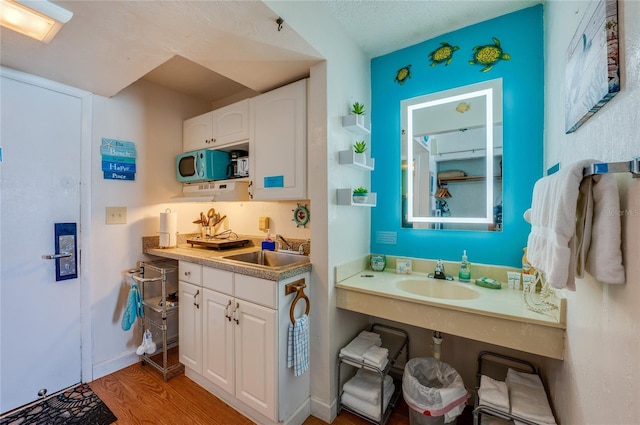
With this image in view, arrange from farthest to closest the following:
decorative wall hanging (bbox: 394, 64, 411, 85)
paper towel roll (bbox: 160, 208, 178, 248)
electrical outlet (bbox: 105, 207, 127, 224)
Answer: paper towel roll (bbox: 160, 208, 178, 248), electrical outlet (bbox: 105, 207, 127, 224), decorative wall hanging (bbox: 394, 64, 411, 85)

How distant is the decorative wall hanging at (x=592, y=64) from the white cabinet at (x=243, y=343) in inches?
56.5

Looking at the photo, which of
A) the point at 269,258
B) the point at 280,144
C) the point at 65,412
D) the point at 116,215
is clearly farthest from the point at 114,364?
the point at 280,144

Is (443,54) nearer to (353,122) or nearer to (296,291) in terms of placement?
(353,122)

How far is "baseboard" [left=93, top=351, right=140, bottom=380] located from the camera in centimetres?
195

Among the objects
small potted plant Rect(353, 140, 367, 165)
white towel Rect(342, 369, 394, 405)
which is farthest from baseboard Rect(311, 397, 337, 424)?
small potted plant Rect(353, 140, 367, 165)

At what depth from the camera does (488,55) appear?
167 centimetres

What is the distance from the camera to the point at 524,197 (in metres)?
1.57

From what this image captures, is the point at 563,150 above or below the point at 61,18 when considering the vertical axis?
below

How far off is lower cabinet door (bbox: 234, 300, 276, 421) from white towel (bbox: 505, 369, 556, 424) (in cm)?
118

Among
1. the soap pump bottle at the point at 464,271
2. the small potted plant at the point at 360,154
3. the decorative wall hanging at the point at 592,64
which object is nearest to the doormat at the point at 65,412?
the small potted plant at the point at 360,154

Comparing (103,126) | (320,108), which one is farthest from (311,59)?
(103,126)

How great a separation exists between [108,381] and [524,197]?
10.3 ft

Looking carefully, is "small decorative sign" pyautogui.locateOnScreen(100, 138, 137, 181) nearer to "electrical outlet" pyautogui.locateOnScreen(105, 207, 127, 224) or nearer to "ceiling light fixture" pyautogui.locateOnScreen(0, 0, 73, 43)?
"electrical outlet" pyautogui.locateOnScreen(105, 207, 127, 224)

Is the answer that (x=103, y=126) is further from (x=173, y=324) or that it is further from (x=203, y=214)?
(x=173, y=324)
